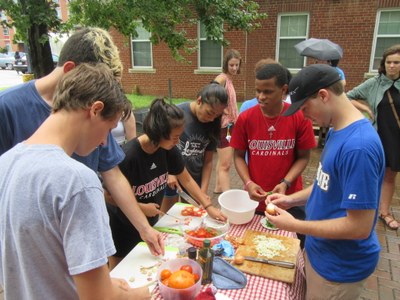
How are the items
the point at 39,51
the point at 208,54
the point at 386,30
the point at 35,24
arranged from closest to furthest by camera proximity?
the point at 35,24, the point at 39,51, the point at 386,30, the point at 208,54

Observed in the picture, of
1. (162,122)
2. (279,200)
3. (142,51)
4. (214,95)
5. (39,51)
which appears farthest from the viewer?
(142,51)

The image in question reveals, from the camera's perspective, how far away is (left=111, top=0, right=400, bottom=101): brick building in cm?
862

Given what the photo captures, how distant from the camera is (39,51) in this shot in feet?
13.6

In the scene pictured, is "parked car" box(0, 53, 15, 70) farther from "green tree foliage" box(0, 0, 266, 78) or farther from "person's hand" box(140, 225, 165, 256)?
"person's hand" box(140, 225, 165, 256)

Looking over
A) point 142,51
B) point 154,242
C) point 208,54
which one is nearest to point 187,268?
point 154,242

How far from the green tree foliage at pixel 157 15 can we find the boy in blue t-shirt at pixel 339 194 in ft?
11.8

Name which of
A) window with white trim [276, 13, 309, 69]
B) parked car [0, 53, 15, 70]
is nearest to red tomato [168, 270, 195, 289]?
window with white trim [276, 13, 309, 69]

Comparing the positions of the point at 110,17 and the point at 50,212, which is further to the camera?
the point at 110,17

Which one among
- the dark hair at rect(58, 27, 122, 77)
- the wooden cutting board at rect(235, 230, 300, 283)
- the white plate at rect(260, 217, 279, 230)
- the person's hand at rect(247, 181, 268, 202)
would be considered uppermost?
the dark hair at rect(58, 27, 122, 77)

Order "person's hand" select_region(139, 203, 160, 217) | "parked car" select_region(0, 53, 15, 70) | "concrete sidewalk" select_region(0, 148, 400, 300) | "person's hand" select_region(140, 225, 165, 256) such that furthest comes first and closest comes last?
1. "parked car" select_region(0, 53, 15, 70)
2. "concrete sidewalk" select_region(0, 148, 400, 300)
3. "person's hand" select_region(139, 203, 160, 217)
4. "person's hand" select_region(140, 225, 165, 256)

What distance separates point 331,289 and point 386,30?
370 inches

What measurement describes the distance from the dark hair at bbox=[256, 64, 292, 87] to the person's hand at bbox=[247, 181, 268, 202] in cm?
76

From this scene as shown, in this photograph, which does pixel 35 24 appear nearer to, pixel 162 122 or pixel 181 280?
pixel 162 122

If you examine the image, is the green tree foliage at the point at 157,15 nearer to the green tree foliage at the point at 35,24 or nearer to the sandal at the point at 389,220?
the green tree foliage at the point at 35,24
